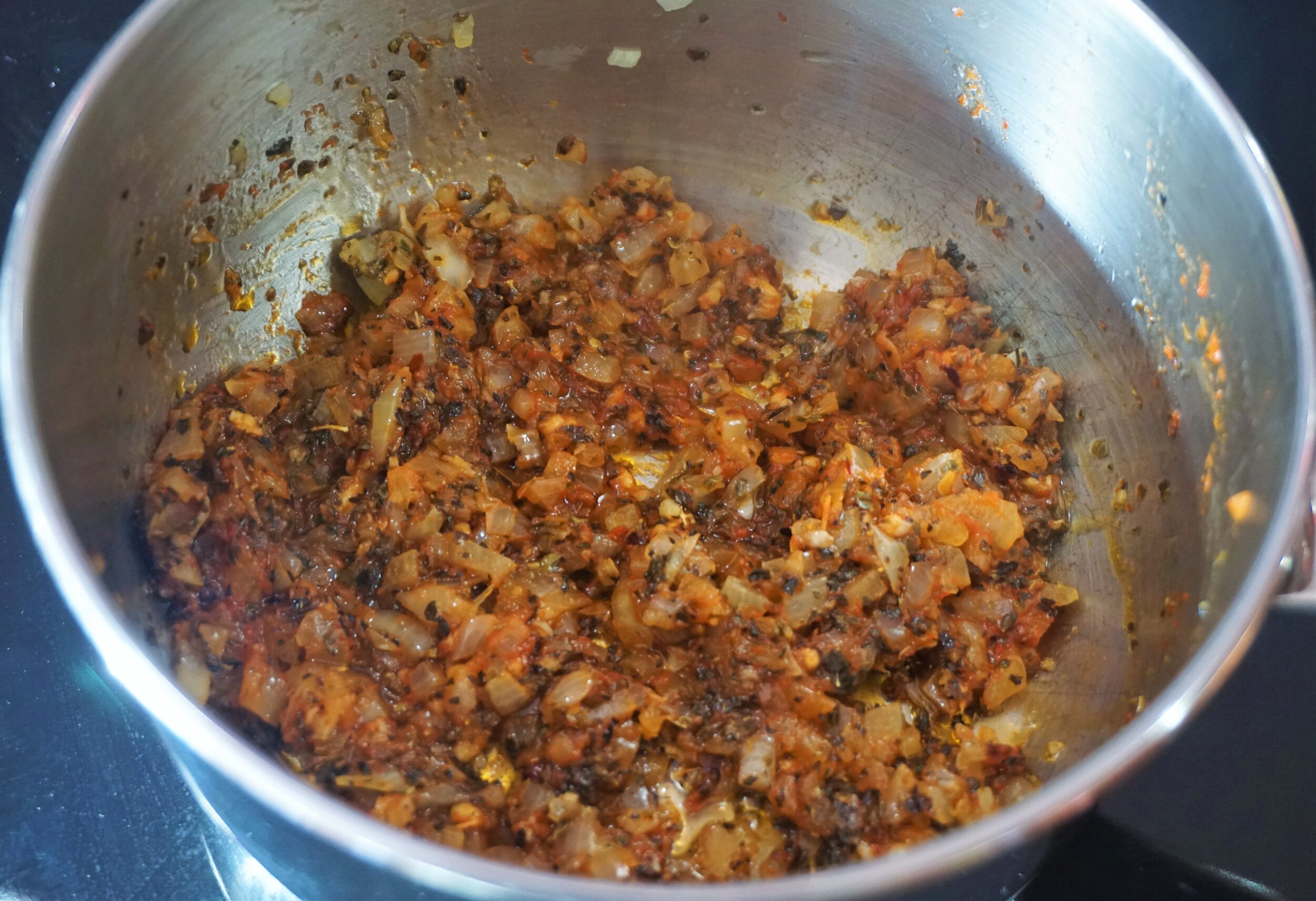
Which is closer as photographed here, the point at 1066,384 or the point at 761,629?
the point at 761,629

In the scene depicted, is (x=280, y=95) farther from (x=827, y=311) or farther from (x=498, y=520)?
(x=827, y=311)

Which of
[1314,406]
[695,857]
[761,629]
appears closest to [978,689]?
[761,629]

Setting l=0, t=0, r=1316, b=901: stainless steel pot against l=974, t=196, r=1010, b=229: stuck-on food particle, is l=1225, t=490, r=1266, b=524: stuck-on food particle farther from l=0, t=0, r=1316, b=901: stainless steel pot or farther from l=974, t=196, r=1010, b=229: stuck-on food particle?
l=974, t=196, r=1010, b=229: stuck-on food particle

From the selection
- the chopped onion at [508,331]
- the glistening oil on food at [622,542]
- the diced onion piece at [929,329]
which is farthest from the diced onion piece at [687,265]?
the diced onion piece at [929,329]

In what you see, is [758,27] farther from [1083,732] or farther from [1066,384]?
[1083,732]

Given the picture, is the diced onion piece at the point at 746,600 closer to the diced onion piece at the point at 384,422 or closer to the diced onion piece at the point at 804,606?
the diced onion piece at the point at 804,606

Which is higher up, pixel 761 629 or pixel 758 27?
pixel 758 27
